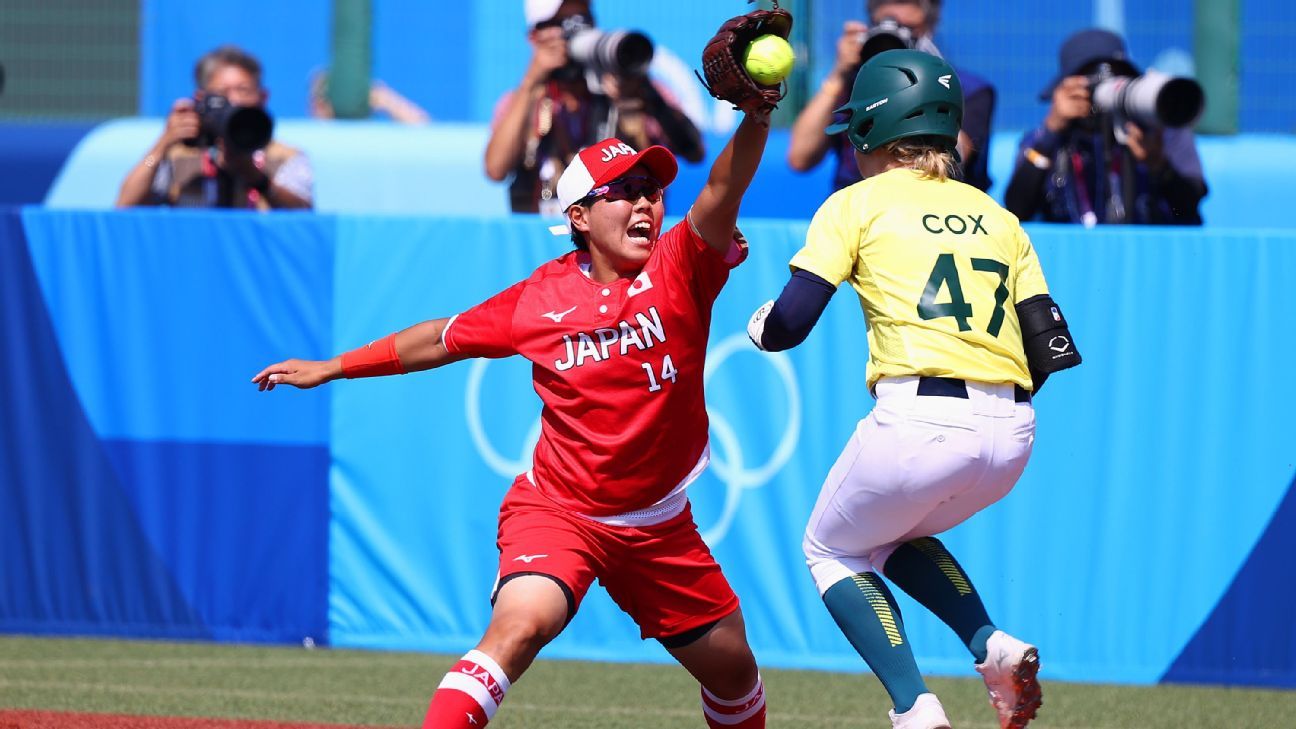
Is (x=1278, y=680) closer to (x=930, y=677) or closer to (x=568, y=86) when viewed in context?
(x=930, y=677)

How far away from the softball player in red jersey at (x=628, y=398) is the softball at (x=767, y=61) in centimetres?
28

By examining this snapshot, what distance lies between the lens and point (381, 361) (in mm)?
4941

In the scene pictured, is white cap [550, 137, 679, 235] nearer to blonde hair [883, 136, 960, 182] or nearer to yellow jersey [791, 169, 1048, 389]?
yellow jersey [791, 169, 1048, 389]

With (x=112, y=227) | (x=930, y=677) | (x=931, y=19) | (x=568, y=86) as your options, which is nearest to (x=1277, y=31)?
(x=931, y=19)

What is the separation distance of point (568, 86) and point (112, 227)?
2021mm

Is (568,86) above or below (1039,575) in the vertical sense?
above

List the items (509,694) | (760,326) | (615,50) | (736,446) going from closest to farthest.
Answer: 1. (760,326)
2. (509,694)
3. (736,446)
4. (615,50)

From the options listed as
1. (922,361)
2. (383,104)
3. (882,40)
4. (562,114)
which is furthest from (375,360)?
(383,104)

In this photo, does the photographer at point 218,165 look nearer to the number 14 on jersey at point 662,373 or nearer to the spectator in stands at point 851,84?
the spectator in stands at point 851,84

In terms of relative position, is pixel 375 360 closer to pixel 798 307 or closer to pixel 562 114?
pixel 798 307

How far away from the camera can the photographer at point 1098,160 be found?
24.5 feet

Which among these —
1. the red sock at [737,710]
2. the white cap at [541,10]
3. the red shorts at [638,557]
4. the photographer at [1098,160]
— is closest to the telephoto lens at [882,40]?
the photographer at [1098,160]

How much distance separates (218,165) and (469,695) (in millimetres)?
4613

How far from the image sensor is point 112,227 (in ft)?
24.1
